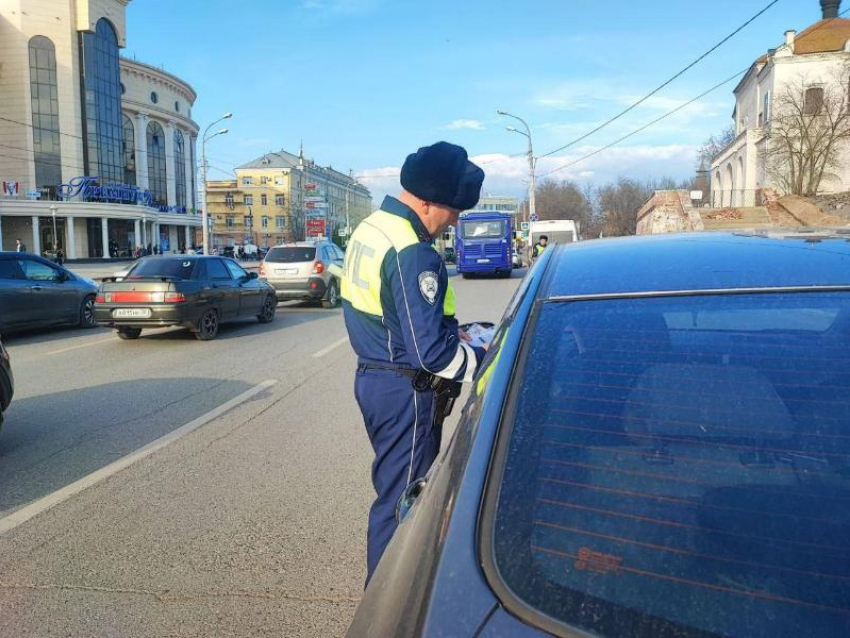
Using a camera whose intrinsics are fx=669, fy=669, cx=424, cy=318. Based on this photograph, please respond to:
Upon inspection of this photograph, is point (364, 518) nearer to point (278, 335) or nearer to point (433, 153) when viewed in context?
point (433, 153)

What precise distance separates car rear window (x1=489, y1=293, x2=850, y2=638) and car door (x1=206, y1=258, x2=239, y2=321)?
10.7 meters

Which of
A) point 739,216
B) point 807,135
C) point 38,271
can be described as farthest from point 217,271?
point 807,135

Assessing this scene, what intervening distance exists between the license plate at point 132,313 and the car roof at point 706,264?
373 inches

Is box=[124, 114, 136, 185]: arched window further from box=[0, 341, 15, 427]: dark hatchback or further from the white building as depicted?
box=[0, 341, 15, 427]: dark hatchback

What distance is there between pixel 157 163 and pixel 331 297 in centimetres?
6978

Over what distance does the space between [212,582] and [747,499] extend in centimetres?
257

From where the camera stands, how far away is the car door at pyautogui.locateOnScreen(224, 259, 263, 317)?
12664 mm

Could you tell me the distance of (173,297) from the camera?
35.0ft

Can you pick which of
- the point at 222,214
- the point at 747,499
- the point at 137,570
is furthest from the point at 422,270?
the point at 222,214

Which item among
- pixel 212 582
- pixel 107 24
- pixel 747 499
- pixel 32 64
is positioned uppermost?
pixel 107 24

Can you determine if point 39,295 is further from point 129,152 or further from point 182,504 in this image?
point 129,152

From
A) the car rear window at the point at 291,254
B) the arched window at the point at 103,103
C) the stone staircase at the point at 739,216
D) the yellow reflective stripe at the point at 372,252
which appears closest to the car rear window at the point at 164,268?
the car rear window at the point at 291,254

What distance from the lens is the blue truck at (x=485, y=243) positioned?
30.5 metres

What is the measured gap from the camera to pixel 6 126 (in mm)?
60281
